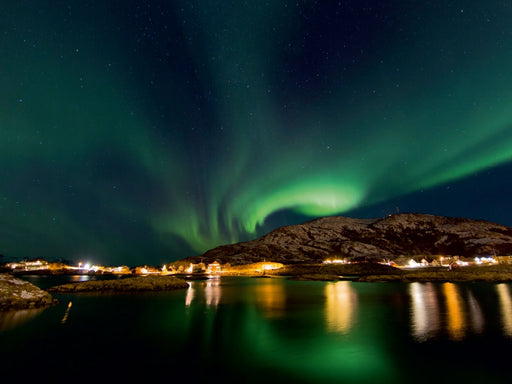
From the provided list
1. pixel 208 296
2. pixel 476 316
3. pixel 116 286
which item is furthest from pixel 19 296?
pixel 476 316

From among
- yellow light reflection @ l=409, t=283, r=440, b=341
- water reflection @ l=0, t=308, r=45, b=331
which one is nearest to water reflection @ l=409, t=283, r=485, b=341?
yellow light reflection @ l=409, t=283, r=440, b=341

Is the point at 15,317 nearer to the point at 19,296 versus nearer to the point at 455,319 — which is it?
the point at 19,296

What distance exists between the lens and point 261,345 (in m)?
18.5

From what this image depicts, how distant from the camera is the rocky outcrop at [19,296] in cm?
2873

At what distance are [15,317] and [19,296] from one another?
6092 millimetres

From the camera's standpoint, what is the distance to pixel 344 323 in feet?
83.6

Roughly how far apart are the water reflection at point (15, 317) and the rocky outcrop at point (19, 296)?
1.44 meters

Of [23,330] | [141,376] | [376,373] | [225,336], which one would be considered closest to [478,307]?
[376,373]

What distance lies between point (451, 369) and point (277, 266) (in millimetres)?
152512

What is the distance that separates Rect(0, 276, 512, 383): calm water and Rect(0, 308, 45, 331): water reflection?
0.27 ft

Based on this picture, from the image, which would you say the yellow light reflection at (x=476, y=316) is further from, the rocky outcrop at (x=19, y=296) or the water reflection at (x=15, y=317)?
the rocky outcrop at (x=19, y=296)

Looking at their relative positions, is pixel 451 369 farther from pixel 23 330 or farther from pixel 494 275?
pixel 494 275

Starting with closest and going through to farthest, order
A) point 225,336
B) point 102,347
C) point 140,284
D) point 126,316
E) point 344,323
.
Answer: point 102,347 → point 225,336 → point 344,323 → point 126,316 → point 140,284

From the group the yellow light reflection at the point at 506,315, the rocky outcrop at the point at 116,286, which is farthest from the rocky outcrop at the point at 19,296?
the yellow light reflection at the point at 506,315
